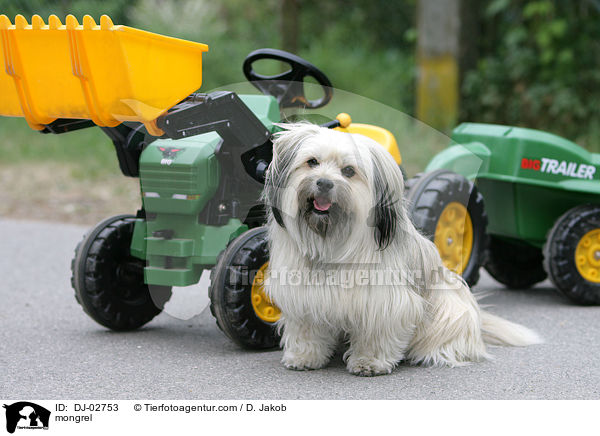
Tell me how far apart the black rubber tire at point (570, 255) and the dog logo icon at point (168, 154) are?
270 cm

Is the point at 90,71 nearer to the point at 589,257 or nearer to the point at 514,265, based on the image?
the point at 589,257

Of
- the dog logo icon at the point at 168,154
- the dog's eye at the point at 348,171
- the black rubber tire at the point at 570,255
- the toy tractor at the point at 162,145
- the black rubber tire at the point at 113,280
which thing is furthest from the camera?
the black rubber tire at the point at 570,255

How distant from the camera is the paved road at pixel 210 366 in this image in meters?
3.50

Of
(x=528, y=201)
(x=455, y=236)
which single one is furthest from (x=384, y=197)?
(x=528, y=201)

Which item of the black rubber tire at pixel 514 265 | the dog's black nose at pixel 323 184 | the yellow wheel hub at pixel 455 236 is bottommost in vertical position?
the black rubber tire at pixel 514 265

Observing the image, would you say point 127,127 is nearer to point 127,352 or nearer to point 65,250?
point 127,352

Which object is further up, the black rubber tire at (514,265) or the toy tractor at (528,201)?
the toy tractor at (528,201)

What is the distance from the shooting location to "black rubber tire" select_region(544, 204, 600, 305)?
5.24 metres

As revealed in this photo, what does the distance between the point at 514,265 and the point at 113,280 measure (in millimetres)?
3176

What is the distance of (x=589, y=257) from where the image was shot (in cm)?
536

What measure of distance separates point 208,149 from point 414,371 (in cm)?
156

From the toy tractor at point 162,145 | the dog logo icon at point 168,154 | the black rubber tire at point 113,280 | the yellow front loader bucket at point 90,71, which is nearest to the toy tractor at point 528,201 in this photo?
the toy tractor at point 162,145
